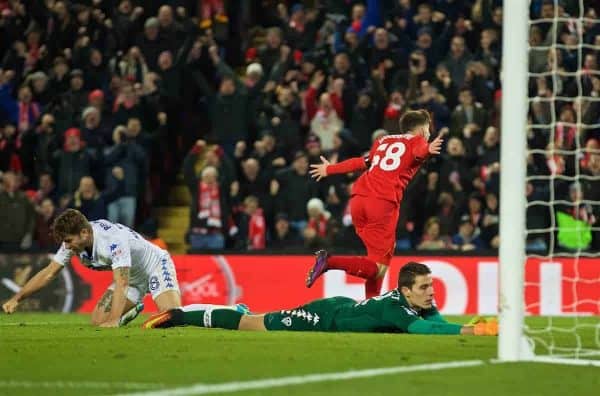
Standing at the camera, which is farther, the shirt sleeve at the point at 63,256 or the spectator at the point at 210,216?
the spectator at the point at 210,216

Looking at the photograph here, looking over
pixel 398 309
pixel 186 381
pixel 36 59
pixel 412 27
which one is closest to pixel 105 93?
pixel 36 59

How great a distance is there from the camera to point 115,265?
11.3 metres

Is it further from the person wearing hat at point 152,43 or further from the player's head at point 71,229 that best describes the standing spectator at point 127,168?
the player's head at point 71,229

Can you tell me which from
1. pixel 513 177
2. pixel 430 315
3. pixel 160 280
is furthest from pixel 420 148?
pixel 513 177

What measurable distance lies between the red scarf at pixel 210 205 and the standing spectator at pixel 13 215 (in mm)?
2362

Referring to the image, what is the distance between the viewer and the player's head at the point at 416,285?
10.1 metres

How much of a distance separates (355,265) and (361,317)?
145cm

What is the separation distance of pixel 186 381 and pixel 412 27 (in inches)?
522

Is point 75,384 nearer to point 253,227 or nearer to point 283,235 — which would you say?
point 283,235

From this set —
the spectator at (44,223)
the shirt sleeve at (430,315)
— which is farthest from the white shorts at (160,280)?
the spectator at (44,223)

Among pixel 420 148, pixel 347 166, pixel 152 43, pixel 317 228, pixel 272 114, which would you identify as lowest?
pixel 317 228

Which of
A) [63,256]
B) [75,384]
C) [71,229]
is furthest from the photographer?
[63,256]

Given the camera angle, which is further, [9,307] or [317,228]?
[317,228]

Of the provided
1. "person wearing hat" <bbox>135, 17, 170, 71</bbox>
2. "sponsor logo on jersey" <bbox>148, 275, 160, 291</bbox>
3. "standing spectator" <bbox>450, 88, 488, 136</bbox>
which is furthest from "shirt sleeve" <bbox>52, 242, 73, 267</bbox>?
"person wearing hat" <bbox>135, 17, 170, 71</bbox>
